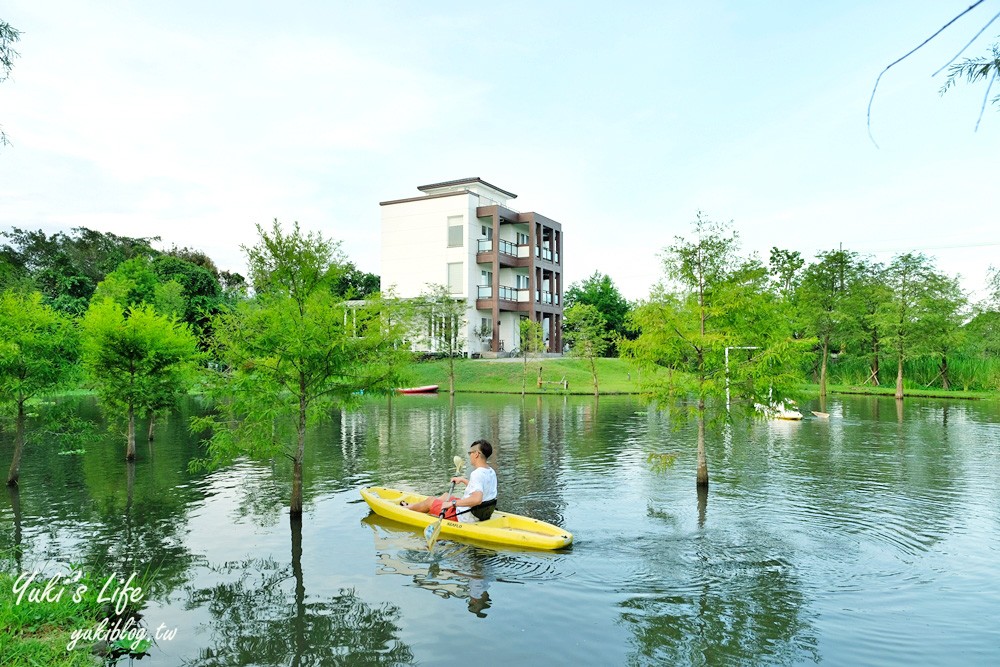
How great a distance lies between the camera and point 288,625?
823 centimetres

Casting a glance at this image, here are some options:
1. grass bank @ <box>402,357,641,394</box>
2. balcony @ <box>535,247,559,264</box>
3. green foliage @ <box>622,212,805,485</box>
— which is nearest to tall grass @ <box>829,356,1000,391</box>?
grass bank @ <box>402,357,641,394</box>

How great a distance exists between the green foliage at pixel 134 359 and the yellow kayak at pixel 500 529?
791cm

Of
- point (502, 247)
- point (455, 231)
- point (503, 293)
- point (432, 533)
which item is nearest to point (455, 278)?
point (455, 231)

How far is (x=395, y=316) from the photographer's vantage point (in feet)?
46.6

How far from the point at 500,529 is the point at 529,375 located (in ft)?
124

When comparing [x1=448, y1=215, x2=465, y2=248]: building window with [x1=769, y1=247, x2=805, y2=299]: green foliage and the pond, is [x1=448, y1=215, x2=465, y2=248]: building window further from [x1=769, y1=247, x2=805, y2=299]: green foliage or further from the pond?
the pond

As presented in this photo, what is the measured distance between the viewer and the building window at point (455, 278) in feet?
184

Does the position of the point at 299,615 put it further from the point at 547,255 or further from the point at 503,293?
the point at 547,255

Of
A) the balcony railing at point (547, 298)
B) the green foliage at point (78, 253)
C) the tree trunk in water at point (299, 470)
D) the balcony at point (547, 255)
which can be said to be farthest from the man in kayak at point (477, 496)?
the green foliage at point (78, 253)

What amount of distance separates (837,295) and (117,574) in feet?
150

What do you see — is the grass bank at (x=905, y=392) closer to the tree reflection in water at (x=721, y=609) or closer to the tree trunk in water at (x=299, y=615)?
the tree reflection in water at (x=721, y=609)

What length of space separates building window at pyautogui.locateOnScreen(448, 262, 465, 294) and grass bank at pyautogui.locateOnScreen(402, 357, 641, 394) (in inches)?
236

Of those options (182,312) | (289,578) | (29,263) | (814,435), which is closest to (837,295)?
(814,435)

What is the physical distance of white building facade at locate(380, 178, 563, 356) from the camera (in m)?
55.9
